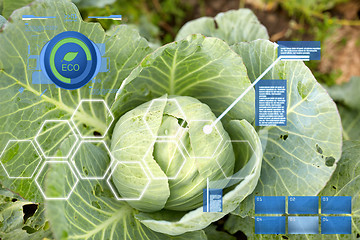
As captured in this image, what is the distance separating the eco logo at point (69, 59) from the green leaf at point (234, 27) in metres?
0.65

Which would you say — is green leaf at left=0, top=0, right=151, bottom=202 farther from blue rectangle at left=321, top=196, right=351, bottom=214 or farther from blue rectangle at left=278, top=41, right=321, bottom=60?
blue rectangle at left=321, top=196, right=351, bottom=214

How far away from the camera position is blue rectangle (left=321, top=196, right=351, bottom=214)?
1149 mm

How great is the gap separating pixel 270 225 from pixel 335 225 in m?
0.23

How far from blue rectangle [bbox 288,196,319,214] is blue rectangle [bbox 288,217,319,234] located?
0.03 meters

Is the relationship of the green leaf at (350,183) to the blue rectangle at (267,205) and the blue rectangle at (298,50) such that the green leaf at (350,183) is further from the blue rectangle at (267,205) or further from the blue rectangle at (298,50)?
the blue rectangle at (298,50)

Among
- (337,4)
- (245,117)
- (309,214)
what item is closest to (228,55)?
(245,117)

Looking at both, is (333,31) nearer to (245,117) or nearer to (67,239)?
(245,117)

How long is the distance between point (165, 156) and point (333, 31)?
68.3 inches

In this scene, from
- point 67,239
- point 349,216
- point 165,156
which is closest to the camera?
point 67,239

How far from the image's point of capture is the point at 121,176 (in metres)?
1.07

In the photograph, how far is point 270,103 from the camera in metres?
1.17

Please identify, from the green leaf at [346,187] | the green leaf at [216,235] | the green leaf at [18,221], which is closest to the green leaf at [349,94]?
the green leaf at [346,187]

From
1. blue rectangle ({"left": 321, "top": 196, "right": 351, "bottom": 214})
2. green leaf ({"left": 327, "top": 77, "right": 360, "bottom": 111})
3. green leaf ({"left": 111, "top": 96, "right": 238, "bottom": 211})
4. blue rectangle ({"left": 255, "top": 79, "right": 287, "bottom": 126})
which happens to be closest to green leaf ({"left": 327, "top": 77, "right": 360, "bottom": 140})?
green leaf ({"left": 327, "top": 77, "right": 360, "bottom": 111})

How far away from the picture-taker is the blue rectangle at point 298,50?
114 cm
